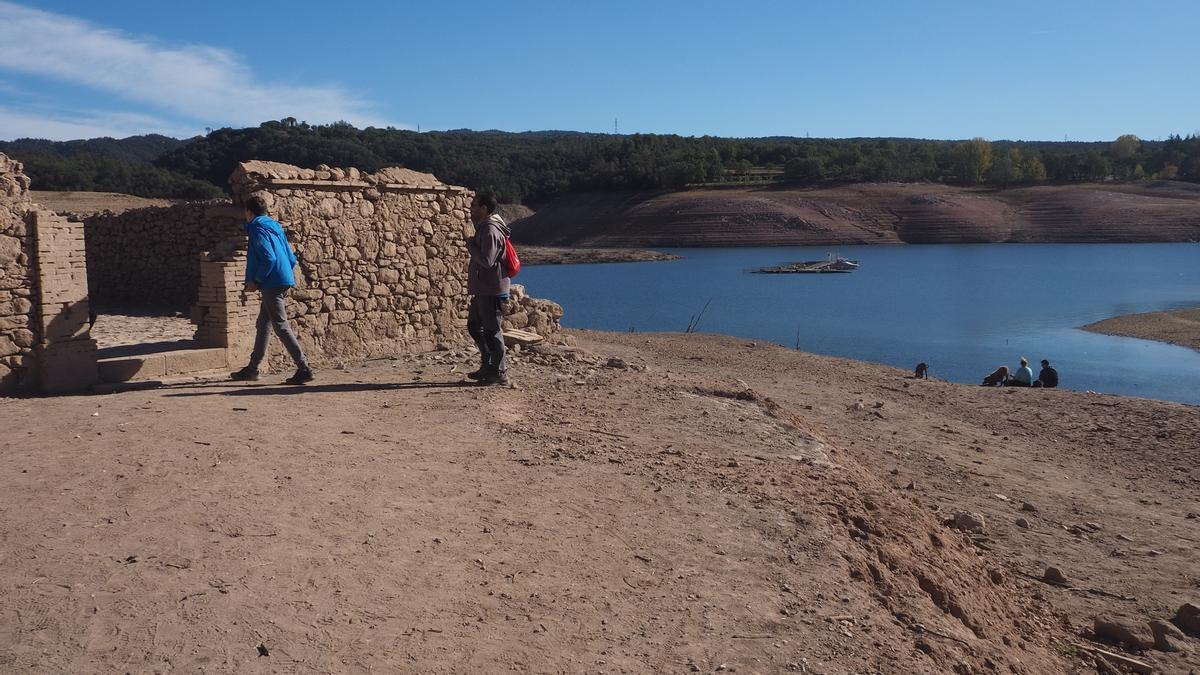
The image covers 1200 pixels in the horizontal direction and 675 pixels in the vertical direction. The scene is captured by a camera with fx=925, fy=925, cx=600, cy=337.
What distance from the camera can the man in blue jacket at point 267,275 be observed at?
760cm

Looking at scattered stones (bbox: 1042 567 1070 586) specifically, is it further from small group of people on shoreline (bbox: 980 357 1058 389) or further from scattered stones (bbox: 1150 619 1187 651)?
small group of people on shoreline (bbox: 980 357 1058 389)

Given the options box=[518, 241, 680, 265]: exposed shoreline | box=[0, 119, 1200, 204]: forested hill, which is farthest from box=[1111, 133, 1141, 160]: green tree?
box=[518, 241, 680, 265]: exposed shoreline

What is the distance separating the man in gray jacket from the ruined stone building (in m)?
2.11

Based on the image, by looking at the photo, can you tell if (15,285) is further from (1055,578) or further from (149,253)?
(149,253)

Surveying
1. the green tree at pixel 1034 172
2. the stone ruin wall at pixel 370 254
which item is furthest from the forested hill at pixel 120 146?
the green tree at pixel 1034 172

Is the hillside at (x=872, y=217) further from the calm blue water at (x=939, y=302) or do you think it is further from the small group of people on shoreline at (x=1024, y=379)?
the small group of people on shoreline at (x=1024, y=379)

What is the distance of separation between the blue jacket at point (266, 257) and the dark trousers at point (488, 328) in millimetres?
1588

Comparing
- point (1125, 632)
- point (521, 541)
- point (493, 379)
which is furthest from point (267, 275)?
point (1125, 632)

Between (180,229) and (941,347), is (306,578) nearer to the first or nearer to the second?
(180,229)

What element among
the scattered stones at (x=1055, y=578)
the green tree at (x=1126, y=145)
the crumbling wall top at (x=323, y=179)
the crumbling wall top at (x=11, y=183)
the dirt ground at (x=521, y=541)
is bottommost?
the scattered stones at (x=1055, y=578)

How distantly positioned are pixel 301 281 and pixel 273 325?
65.5 inches

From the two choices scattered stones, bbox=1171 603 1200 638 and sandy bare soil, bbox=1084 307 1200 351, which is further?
sandy bare soil, bbox=1084 307 1200 351

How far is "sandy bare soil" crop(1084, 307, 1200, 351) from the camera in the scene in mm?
30325

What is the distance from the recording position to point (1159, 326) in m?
32.7
